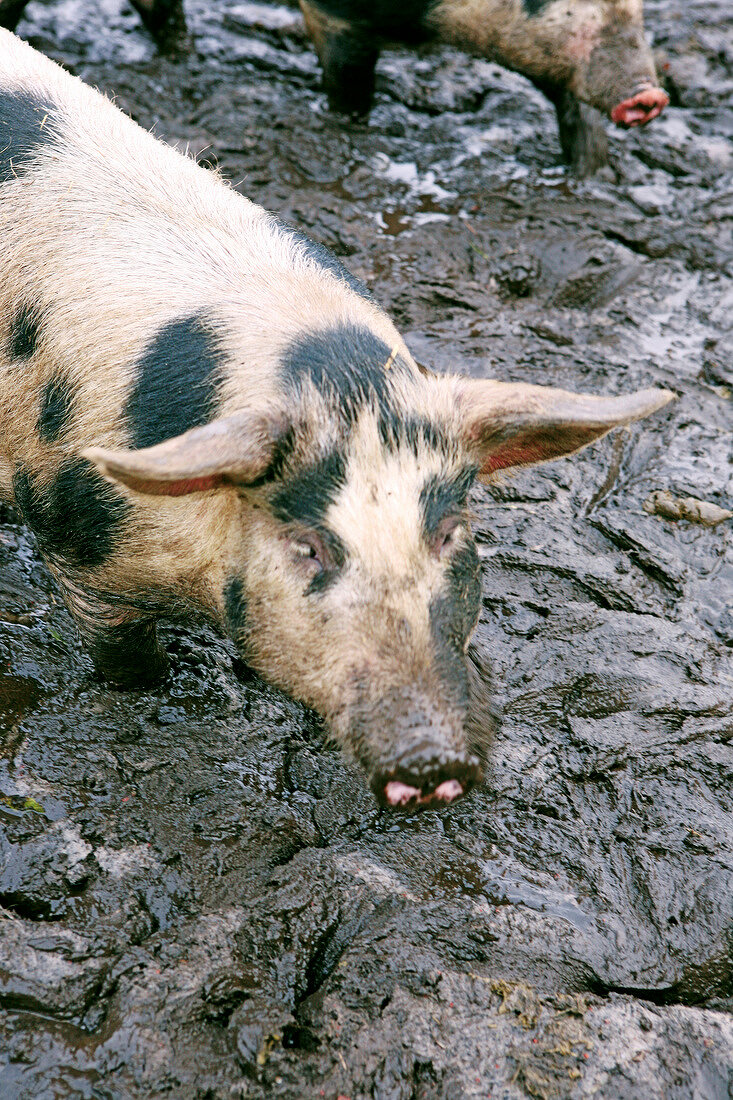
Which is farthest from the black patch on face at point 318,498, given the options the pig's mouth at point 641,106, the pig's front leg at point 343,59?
the pig's front leg at point 343,59

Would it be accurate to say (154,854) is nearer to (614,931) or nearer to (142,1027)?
(142,1027)

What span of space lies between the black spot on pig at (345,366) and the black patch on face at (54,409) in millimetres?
797

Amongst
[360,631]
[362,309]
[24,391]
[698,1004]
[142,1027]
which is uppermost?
[362,309]

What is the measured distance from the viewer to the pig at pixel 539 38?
683cm

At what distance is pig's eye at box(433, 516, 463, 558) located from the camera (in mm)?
2969

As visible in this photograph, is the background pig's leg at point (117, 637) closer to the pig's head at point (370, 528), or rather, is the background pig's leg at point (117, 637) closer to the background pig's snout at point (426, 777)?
the pig's head at point (370, 528)

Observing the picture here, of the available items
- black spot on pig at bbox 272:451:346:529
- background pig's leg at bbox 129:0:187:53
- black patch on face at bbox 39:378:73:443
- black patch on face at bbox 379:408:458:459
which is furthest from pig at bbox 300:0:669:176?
black spot on pig at bbox 272:451:346:529

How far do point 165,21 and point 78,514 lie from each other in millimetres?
6055

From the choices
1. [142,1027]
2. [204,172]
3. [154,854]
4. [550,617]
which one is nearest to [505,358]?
[550,617]

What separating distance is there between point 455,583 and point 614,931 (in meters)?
1.29

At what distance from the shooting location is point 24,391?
139 inches

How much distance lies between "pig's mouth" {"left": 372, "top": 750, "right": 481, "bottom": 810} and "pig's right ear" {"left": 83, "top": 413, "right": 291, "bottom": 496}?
34.7 inches

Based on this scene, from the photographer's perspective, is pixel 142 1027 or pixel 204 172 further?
pixel 204 172

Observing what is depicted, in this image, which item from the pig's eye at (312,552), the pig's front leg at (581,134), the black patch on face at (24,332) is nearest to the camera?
the pig's eye at (312,552)
